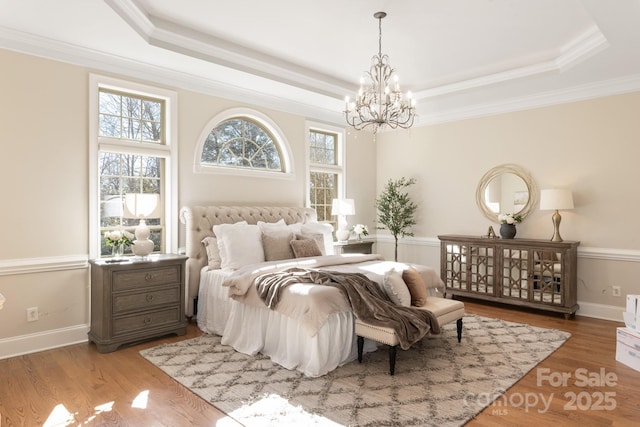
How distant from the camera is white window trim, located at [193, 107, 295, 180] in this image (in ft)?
16.1

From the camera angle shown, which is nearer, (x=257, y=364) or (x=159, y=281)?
(x=257, y=364)

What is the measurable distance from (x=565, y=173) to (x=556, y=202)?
1.90ft

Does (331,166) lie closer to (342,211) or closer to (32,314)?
(342,211)

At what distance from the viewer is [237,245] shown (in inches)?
172

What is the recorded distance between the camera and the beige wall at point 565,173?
15.8 feet

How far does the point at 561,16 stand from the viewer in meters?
3.67

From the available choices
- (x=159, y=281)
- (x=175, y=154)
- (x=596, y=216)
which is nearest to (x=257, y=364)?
(x=159, y=281)

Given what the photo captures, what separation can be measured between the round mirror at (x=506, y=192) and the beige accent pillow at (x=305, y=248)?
2.80 m

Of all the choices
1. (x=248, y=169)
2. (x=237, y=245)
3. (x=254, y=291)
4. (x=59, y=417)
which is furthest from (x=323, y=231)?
(x=59, y=417)

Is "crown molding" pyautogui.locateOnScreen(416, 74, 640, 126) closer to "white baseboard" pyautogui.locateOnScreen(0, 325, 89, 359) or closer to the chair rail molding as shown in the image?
the chair rail molding

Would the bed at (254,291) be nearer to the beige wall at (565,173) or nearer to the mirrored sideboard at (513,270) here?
the mirrored sideboard at (513,270)

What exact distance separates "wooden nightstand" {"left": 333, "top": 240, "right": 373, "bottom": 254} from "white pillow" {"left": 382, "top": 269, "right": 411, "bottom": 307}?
8.55 feet

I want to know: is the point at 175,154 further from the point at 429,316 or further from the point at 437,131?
the point at 437,131

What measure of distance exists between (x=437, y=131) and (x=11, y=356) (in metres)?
6.14
